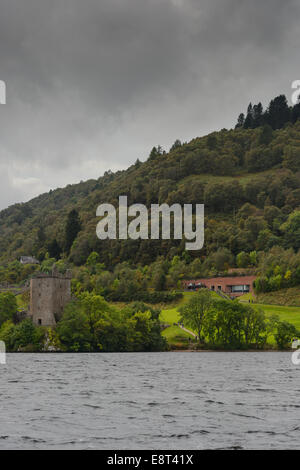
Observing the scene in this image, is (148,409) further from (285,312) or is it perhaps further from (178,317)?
(285,312)

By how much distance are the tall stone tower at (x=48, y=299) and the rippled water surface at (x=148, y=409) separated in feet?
146

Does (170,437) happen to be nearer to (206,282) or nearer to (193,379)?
(193,379)

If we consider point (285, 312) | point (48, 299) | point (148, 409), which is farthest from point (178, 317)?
point (148, 409)

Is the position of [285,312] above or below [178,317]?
above

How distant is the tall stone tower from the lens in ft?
352

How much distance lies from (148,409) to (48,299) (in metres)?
73.8

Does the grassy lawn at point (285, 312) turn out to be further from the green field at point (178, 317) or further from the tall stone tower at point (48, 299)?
the tall stone tower at point (48, 299)

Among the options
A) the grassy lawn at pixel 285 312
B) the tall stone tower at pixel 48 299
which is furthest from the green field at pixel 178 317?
the tall stone tower at pixel 48 299

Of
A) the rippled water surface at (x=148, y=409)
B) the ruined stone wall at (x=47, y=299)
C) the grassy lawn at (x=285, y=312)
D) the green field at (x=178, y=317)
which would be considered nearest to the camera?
the rippled water surface at (x=148, y=409)

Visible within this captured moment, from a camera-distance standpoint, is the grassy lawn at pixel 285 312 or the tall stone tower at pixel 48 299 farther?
the grassy lawn at pixel 285 312

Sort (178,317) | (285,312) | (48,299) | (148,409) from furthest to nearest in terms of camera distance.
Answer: (178,317)
(285,312)
(48,299)
(148,409)

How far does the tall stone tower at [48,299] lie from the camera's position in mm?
107188

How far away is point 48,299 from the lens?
354ft

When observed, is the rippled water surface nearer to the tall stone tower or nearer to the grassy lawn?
the tall stone tower
